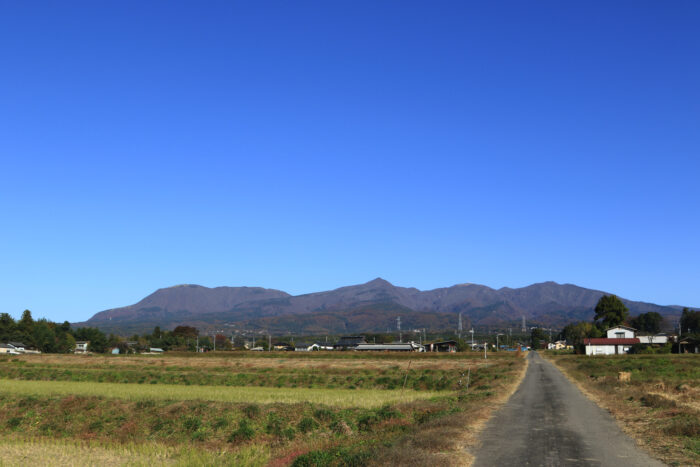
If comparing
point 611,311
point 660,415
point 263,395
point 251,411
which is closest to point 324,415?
point 251,411

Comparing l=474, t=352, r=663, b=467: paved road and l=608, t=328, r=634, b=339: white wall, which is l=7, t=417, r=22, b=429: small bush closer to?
l=474, t=352, r=663, b=467: paved road

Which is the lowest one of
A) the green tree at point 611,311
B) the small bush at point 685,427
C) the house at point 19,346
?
the house at point 19,346

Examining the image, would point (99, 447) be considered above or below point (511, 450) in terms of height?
below

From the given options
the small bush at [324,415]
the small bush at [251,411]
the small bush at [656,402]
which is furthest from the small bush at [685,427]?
the small bush at [251,411]

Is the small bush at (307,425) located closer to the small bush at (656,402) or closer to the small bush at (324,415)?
the small bush at (324,415)

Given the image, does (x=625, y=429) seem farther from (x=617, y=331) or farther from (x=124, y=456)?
(x=617, y=331)

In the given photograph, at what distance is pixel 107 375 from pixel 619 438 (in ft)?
200

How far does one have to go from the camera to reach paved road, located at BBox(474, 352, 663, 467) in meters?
16.5

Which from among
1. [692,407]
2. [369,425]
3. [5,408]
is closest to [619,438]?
[692,407]

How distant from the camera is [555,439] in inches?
778

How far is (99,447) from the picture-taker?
82.6ft

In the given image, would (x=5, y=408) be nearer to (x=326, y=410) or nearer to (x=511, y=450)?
(x=326, y=410)

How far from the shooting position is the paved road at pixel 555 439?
54.0ft

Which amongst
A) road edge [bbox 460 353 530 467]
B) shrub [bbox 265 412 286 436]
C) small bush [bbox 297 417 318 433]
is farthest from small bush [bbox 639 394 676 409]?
shrub [bbox 265 412 286 436]
